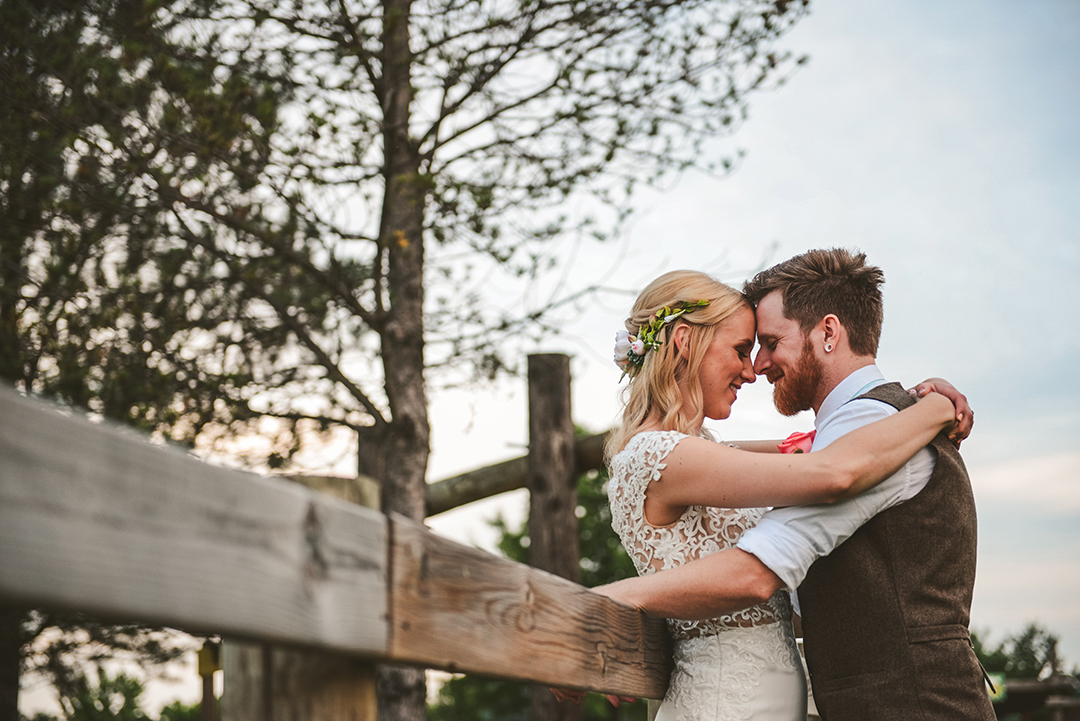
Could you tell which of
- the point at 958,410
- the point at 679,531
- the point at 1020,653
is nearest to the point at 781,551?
the point at 679,531

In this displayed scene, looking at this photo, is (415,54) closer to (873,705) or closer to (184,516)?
(873,705)

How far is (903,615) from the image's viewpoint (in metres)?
1.92

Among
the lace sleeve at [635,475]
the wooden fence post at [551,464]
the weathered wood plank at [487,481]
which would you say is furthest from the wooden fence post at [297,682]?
the weathered wood plank at [487,481]

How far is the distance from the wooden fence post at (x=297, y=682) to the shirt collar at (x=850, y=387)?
5.26 ft

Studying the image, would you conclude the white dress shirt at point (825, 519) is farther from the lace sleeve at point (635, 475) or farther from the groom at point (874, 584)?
the lace sleeve at point (635, 475)

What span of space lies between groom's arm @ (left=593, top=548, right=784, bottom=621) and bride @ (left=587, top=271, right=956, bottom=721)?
14cm

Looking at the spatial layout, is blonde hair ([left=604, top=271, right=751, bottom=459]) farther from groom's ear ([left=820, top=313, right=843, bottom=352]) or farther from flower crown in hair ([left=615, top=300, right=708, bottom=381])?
groom's ear ([left=820, top=313, right=843, bottom=352])

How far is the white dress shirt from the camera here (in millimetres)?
1885

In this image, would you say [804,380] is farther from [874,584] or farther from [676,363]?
[874,584]

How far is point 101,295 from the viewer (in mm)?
6074

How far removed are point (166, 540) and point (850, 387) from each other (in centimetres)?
202

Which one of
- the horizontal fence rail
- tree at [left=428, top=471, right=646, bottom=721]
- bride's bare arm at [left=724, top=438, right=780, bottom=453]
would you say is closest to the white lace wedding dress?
bride's bare arm at [left=724, top=438, right=780, bottom=453]

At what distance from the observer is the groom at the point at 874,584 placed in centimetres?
189

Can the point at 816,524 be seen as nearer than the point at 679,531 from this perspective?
Yes
